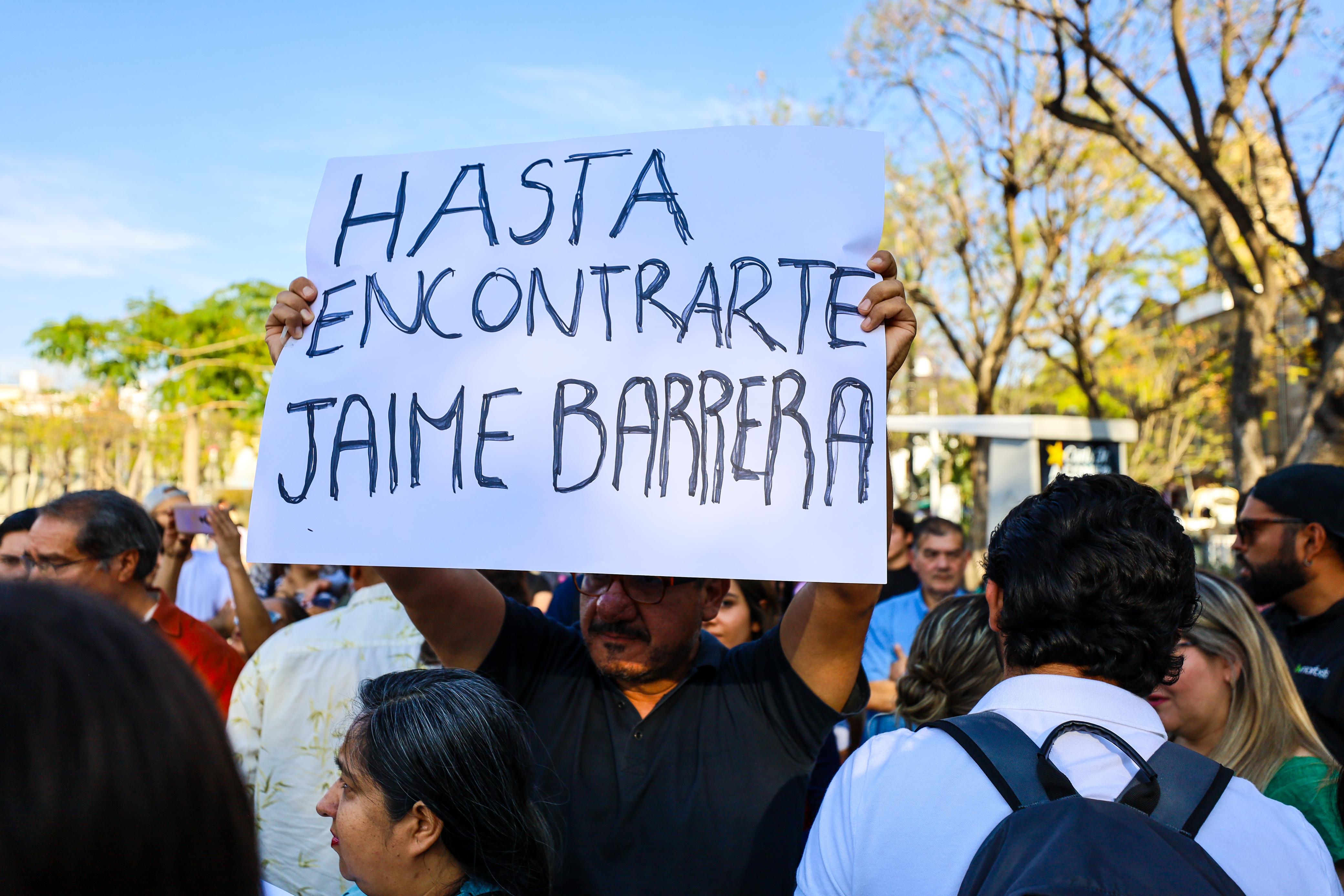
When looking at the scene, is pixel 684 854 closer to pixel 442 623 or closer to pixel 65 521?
pixel 442 623

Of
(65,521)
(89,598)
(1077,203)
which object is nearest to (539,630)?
(89,598)

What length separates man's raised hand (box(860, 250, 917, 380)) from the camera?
1984 millimetres

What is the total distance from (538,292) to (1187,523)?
2990 centimetres

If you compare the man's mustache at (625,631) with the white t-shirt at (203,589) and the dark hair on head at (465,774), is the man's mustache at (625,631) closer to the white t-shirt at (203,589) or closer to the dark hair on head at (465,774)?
the dark hair on head at (465,774)

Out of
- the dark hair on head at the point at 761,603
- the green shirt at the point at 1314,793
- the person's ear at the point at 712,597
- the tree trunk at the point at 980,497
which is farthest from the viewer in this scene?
the tree trunk at the point at 980,497

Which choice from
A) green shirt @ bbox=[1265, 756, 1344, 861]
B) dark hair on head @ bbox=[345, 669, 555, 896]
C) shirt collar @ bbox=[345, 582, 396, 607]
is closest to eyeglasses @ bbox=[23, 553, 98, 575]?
shirt collar @ bbox=[345, 582, 396, 607]

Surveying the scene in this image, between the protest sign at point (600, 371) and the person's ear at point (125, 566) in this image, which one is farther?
the person's ear at point (125, 566)

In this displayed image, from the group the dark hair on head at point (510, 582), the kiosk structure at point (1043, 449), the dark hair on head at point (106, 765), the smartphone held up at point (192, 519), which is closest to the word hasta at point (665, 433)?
the dark hair on head at point (106, 765)

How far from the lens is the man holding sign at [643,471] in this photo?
1.93 m

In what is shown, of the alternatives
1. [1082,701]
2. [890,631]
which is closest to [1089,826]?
[1082,701]

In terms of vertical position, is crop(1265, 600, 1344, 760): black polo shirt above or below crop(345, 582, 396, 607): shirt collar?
below

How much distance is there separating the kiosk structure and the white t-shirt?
8315 mm

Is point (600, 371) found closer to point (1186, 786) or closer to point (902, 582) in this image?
point (1186, 786)

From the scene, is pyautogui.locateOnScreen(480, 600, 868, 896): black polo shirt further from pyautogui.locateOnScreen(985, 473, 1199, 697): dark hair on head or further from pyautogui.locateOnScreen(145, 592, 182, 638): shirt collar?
pyautogui.locateOnScreen(145, 592, 182, 638): shirt collar
